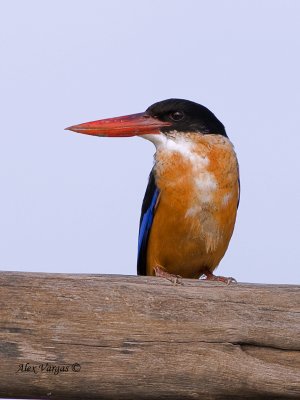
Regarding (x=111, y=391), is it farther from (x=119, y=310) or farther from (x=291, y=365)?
(x=291, y=365)

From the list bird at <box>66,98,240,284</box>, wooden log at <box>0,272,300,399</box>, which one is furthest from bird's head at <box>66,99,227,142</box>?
wooden log at <box>0,272,300,399</box>

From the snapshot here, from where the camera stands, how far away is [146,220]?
191 inches

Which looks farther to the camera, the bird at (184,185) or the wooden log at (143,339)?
the bird at (184,185)

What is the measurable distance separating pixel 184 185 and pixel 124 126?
0.44m

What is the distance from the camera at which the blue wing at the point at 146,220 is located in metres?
4.75

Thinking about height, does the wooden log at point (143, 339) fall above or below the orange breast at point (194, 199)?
below

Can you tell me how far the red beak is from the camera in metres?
4.41

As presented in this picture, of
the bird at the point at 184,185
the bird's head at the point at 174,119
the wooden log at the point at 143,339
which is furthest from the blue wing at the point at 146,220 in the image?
the wooden log at the point at 143,339

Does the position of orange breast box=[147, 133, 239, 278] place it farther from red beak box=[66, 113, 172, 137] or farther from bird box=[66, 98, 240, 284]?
red beak box=[66, 113, 172, 137]

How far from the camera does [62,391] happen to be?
2.96 metres

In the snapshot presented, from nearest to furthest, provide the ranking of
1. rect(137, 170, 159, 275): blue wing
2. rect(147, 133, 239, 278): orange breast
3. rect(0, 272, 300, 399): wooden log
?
1. rect(0, 272, 300, 399): wooden log
2. rect(147, 133, 239, 278): orange breast
3. rect(137, 170, 159, 275): blue wing

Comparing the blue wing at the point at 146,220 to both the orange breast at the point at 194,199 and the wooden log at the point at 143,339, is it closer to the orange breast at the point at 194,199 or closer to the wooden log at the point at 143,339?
the orange breast at the point at 194,199

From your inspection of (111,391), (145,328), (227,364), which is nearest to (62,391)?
(111,391)

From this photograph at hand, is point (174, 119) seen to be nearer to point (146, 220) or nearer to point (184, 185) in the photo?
point (184, 185)
